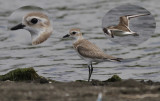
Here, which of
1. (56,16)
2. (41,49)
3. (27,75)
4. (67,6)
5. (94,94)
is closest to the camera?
(94,94)

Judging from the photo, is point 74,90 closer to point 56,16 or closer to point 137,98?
point 137,98

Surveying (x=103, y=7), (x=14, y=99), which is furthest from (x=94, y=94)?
(x=103, y=7)

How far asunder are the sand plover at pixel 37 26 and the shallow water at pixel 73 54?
5.67 m

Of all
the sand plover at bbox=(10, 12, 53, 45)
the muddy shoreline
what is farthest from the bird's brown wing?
the sand plover at bbox=(10, 12, 53, 45)

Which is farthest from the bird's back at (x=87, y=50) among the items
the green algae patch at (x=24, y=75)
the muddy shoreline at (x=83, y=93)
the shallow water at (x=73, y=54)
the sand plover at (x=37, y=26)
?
the shallow water at (x=73, y=54)

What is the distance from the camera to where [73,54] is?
17.6 meters

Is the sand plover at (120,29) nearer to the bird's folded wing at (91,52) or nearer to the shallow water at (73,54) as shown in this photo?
the bird's folded wing at (91,52)

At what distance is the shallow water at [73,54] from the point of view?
15.5 meters

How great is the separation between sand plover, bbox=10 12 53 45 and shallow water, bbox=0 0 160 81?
567 cm

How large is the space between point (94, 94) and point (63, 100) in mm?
677

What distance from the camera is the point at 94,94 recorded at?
8.16m

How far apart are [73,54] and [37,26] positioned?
10099mm

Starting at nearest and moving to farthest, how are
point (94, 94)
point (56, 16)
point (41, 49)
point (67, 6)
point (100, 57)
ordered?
1. point (94, 94)
2. point (100, 57)
3. point (41, 49)
4. point (56, 16)
5. point (67, 6)

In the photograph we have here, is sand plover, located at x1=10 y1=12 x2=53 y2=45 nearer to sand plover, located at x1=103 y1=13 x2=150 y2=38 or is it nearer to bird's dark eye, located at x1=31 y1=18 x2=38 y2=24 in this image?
bird's dark eye, located at x1=31 y1=18 x2=38 y2=24
